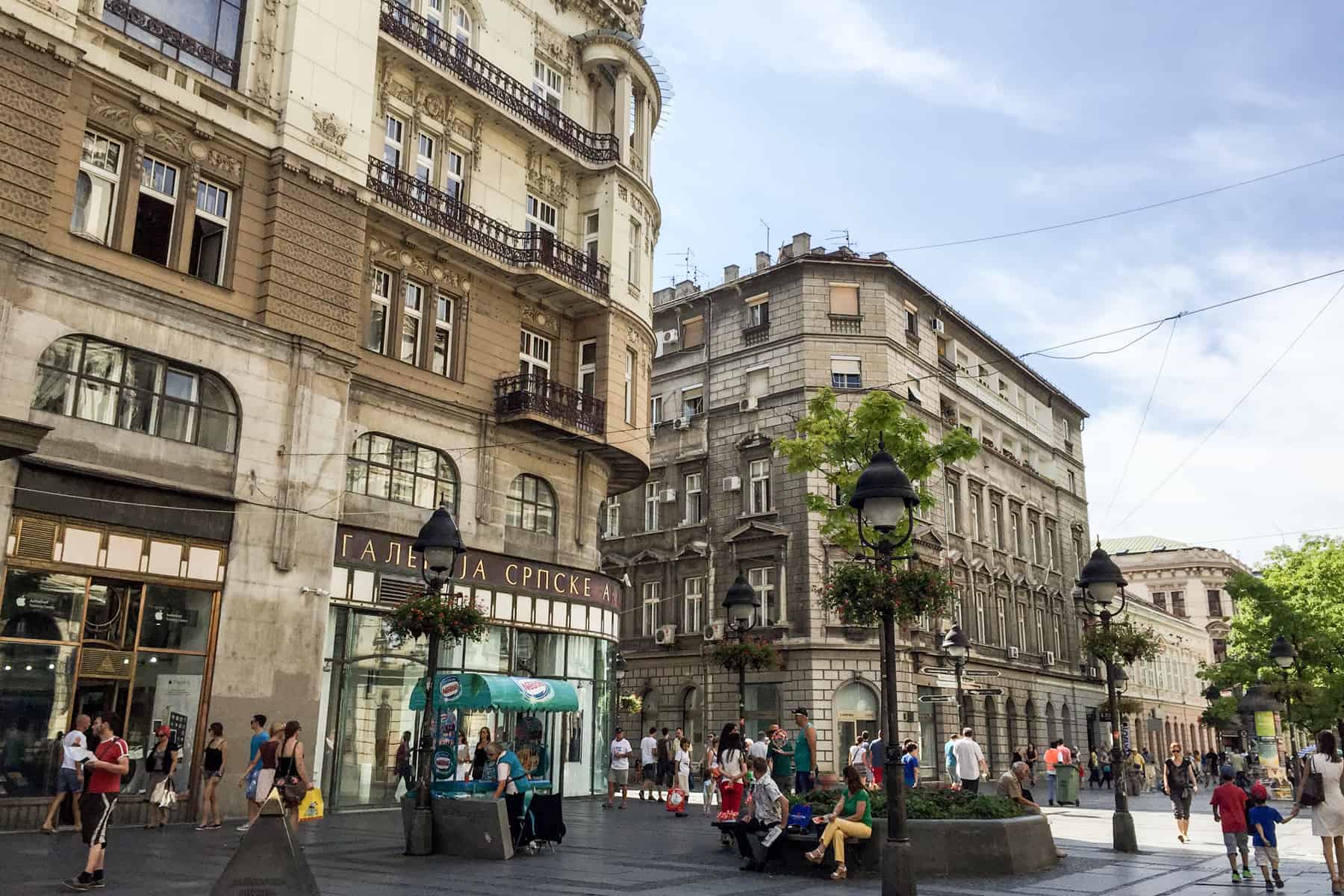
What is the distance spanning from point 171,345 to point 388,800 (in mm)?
10192

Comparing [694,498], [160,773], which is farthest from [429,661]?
[694,498]

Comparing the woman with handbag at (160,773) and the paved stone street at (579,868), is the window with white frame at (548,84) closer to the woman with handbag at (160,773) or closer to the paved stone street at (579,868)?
the woman with handbag at (160,773)

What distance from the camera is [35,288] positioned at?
1688cm

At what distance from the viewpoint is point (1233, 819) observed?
13711 millimetres

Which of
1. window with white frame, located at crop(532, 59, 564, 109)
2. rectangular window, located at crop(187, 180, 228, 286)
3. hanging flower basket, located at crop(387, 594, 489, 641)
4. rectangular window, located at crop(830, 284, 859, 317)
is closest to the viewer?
hanging flower basket, located at crop(387, 594, 489, 641)

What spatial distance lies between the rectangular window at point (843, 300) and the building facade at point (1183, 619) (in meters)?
40.2

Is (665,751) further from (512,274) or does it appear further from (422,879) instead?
(422,879)

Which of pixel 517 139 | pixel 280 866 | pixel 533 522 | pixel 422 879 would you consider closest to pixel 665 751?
pixel 533 522

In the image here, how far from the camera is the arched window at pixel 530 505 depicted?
1016 inches

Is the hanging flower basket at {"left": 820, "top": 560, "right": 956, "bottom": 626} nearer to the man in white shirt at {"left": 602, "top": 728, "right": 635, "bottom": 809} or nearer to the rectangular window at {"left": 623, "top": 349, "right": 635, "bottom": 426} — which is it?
the man in white shirt at {"left": 602, "top": 728, "right": 635, "bottom": 809}

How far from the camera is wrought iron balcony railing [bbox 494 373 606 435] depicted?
25172 mm

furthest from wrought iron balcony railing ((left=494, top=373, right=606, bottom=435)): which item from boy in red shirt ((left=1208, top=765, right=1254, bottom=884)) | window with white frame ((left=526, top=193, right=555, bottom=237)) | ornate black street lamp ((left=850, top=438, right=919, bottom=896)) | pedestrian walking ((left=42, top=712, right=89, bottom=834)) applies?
boy in red shirt ((left=1208, top=765, right=1254, bottom=884))

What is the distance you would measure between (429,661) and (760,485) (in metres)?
27.6

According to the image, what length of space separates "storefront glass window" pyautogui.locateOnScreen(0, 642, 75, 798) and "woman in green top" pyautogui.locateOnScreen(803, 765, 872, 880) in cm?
1148
